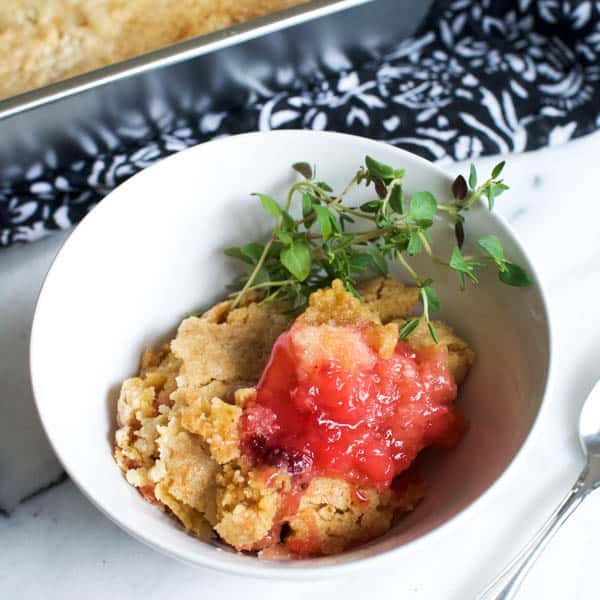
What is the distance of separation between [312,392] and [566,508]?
1.57ft

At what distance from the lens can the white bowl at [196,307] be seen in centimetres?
104

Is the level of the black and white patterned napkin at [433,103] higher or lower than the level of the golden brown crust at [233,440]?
higher

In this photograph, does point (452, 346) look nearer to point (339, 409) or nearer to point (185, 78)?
point (339, 409)

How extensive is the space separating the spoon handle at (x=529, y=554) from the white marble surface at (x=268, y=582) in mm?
25

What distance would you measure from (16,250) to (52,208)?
11 centimetres

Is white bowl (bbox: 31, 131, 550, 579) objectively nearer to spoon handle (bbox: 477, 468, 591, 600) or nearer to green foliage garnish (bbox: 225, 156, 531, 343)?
green foliage garnish (bbox: 225, 156, 531, 343)

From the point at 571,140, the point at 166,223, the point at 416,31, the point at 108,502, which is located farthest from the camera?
the point at 416,31

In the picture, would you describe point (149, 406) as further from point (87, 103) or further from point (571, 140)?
point (571, 140)

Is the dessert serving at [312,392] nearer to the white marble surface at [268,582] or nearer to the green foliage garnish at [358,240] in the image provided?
the green foliage garnish at [358,240]

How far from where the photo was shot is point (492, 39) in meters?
1.82

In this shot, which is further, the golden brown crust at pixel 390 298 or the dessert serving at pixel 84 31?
the dessert serving at pixel 84 31

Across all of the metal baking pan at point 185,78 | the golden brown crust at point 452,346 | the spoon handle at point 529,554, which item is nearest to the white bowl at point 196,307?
the golden brown crust at point 452,346

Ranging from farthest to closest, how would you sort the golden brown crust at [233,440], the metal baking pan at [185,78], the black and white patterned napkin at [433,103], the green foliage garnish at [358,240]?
the black and white patterned napkin at [433,103], the metal baking pan at [185,78], the green foliage garnish at [358,240], the golden brown crust at [233,440]

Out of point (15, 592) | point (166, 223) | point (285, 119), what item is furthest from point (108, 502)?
point (285, 119)
